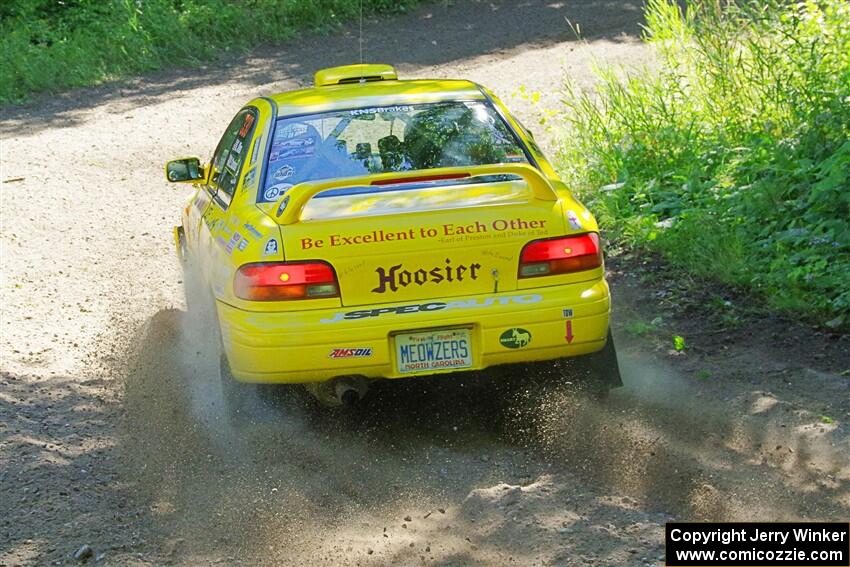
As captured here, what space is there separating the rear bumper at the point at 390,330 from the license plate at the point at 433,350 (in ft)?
0.10

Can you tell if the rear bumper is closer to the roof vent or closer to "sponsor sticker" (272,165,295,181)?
"sponsor sticker" (272,165,295,181)

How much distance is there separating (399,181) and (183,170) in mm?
1946

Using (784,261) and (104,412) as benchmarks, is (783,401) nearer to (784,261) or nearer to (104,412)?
(784,261)

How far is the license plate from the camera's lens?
5.28 metres

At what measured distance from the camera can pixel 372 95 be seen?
643 centimetres

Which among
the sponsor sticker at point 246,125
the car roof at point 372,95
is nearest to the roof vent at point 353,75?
the car roof at point 372,95

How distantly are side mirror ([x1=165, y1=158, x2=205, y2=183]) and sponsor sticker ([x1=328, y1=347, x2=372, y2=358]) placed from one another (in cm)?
220

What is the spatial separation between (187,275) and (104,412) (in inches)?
53.9

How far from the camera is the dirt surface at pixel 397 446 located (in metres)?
4.65

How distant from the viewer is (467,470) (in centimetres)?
531

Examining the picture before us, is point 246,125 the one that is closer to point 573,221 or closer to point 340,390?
point 340,390

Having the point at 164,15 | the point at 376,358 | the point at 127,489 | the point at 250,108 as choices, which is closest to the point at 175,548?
the point at 127,489

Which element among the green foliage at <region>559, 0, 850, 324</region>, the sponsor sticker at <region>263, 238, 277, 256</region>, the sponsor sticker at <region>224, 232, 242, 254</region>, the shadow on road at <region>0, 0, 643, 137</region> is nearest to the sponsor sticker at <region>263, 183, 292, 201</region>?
the sponsor sticker at <region>224, 232, 242, 254</region>

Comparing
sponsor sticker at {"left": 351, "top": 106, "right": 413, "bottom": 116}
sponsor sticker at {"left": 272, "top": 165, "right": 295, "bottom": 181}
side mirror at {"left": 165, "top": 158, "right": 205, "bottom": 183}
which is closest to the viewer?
sponsor sticker at {"left": 272, "top": 165, "right": 295, "bottom": 181}
